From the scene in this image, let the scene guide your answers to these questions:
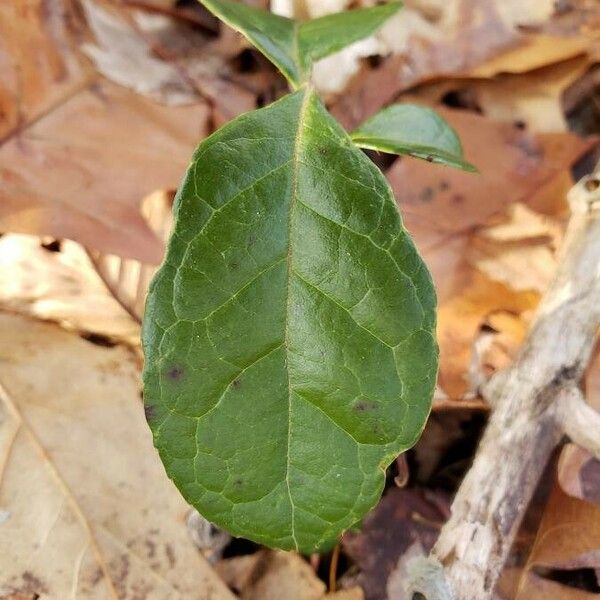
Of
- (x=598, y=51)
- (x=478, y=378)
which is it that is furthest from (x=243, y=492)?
(x=598, y=51)

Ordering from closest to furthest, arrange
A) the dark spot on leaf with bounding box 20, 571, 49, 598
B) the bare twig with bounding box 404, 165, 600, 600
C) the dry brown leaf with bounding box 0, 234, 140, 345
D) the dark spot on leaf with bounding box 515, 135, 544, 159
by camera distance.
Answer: the bare twig with bounding box 404, 165, 600, 600, the dark spot on leaf with bounding box 20, 571, 49, 598, the dry brown leaf with bounding box 0, 234, 140, 345, the dark spot on leaf with bounding box 515, 135, 544, 159

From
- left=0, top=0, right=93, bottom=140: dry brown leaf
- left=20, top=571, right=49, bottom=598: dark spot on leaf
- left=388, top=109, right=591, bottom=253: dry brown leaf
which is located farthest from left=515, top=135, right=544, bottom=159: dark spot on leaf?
left=20, top=571, right=49, bottom=598: dark spot on leaf

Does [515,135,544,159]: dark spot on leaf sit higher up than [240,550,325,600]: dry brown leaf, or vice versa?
[515,135,544,159]: dark spot on leaf

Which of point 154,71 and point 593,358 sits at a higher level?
point 154,71

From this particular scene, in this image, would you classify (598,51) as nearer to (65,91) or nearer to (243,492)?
(65,91)

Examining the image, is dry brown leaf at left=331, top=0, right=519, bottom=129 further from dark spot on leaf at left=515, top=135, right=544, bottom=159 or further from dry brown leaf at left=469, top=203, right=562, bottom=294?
dry brown leaf at left=469, top=203, right=562, bottom=294

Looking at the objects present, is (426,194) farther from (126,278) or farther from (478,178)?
(126,278)
